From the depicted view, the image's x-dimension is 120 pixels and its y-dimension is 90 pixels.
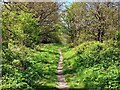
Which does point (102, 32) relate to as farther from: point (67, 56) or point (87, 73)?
point (87, 73)

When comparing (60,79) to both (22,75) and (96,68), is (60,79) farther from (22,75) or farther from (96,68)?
(22,75)

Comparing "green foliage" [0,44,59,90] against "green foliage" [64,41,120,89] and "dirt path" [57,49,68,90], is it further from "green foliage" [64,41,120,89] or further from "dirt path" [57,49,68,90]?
"green foliage" [64,41,120,89]

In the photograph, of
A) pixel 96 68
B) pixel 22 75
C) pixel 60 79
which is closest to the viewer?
pixel 22 75

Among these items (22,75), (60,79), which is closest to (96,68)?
(60,79)

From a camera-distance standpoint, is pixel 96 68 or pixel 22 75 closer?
pixel 22 75

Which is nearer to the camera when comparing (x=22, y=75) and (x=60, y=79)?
(x=22, y=75)

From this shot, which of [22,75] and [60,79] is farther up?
[22,75]

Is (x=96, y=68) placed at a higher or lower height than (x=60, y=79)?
higher

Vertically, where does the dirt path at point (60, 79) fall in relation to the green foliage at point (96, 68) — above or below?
below

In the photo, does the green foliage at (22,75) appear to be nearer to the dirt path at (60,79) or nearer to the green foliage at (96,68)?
the dirt path at (60,79)

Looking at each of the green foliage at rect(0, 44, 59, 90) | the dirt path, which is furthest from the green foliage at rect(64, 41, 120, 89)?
the green foliage at rect(0, 44, 59, 90)

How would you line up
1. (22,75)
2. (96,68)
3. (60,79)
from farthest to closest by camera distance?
(60,79) → (96,68) → (22,75)

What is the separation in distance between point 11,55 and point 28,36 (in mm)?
1227

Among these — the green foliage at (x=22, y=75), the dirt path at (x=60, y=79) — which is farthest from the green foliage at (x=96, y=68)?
the green foliage at (x=22, y=75)
